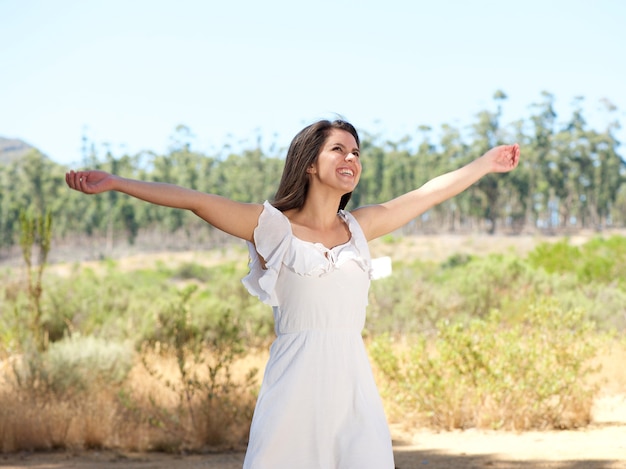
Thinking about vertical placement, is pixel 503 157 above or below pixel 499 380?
above

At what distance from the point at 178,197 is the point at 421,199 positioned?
2.90ft

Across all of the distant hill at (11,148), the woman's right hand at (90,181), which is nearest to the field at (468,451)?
the woman's right hand at (90,181)

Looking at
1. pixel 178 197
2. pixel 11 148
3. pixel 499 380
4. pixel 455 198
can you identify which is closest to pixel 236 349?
pixel 499 380

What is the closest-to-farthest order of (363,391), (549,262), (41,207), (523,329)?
(363,391) → (523,329) → (549,262) → (41,207)

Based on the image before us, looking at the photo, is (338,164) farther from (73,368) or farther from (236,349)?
(73,368)

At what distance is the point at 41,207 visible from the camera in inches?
2251

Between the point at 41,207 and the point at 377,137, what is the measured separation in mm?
24593

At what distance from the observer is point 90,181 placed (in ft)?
8.16

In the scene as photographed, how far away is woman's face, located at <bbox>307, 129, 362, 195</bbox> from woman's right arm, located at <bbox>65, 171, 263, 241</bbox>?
22 centimetres

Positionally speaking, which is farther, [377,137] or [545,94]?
[377,137]

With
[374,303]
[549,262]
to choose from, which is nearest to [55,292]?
[374,303]

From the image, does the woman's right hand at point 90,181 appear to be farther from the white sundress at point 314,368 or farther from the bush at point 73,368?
the bush at point 73,368

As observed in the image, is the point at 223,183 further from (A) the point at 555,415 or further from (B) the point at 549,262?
(A) the point at 555,415

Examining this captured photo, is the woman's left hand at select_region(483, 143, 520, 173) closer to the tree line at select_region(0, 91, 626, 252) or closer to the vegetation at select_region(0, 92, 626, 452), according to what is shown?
the vegetation at select_region(0, 92, 626, 452)
